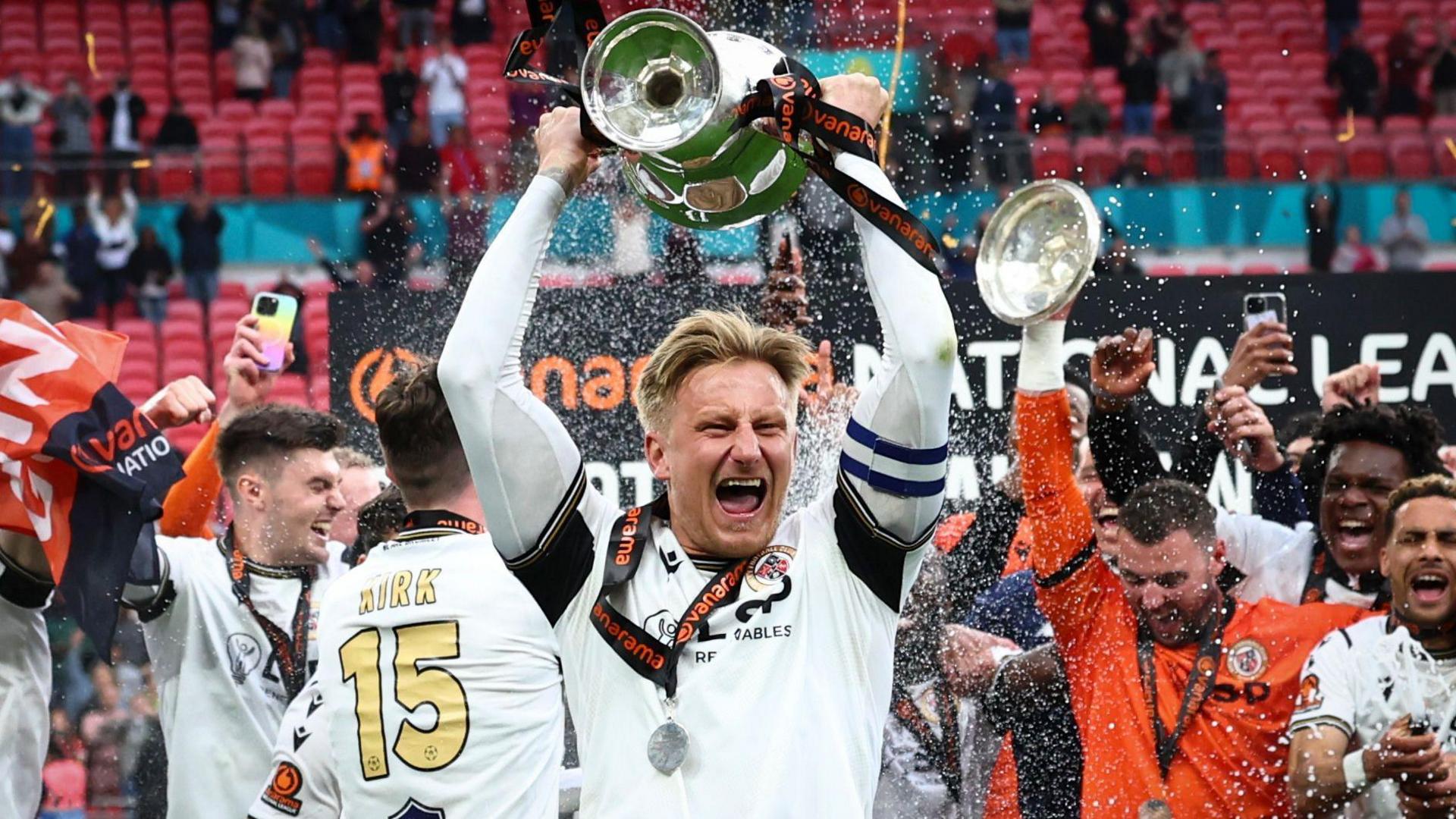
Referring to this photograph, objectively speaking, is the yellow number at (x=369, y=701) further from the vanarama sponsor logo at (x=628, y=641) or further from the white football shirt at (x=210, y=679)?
the white football shirt at (x=210, y=679)

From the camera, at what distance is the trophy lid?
10.2 ft

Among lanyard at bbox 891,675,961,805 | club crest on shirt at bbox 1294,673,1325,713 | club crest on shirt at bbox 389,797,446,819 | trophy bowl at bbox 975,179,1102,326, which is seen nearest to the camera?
club crest on shirt at bbox 389,797,446,819

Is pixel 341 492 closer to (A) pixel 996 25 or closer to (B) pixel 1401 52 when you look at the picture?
(A) pixel 996 25

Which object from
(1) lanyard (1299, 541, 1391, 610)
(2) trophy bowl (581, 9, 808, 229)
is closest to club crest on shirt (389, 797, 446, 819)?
(2) trophy bowl (581, 9, 808, 229)

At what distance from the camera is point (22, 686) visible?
15.3 ft

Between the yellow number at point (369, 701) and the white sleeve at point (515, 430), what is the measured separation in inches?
35.5

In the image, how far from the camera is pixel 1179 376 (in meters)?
6.25

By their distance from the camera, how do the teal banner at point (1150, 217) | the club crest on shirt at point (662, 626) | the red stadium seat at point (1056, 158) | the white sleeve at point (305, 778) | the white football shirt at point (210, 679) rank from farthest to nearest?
the red stadium seat at point (1056, 158) → the teal banner at point (1150, 217) → the white football shirt at point (210, 679) → the white sleeve at point (305, 778) → the club crest on shirt at point (662, 626)

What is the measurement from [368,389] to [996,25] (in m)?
11.6

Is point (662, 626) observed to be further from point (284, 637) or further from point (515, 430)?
point (284, 637)

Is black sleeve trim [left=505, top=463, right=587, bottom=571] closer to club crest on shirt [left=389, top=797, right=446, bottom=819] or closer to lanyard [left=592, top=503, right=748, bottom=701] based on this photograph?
lanyard [left=592, top=503, right=748, bottom=701]

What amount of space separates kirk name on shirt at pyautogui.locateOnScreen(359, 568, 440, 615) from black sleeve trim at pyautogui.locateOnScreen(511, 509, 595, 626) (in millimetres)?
806

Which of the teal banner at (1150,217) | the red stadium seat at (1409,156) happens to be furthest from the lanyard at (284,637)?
the red stadium seat at (1409,156)

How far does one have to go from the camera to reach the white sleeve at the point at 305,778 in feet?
13.8
